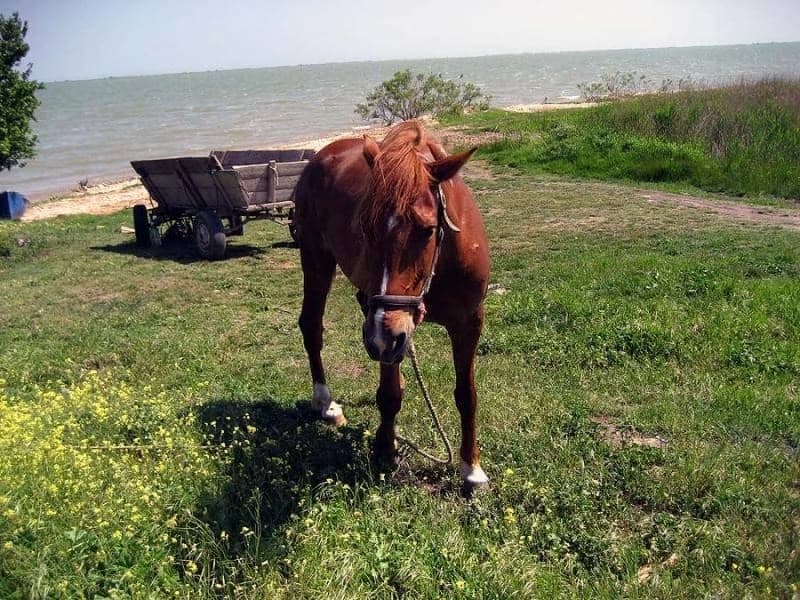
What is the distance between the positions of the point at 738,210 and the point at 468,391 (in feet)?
32.0

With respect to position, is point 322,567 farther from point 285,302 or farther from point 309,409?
point 285,302

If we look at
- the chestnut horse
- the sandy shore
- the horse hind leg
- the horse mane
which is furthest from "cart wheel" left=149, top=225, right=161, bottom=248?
the horse mane

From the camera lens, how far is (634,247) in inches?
355

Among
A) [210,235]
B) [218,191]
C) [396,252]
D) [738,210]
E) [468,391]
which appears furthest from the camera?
[738,210]

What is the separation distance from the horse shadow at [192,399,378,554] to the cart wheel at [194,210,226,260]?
20.4ft

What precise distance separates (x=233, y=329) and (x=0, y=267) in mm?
6886

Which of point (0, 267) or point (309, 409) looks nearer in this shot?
point (309, 409)

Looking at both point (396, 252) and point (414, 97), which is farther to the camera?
Result: point (414, 97)

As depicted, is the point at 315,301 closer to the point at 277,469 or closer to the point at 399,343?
the point at 277,469

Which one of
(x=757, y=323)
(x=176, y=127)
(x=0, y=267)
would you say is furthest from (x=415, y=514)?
(x=176, y=127)

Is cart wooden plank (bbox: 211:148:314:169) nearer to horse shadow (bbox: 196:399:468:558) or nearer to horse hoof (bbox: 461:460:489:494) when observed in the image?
horse shadow (bbox: 196:399:468:558)

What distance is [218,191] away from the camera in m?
11.2

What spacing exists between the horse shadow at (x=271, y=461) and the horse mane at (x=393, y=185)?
1.56m

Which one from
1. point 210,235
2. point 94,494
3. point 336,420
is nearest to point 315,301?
point 336,420
